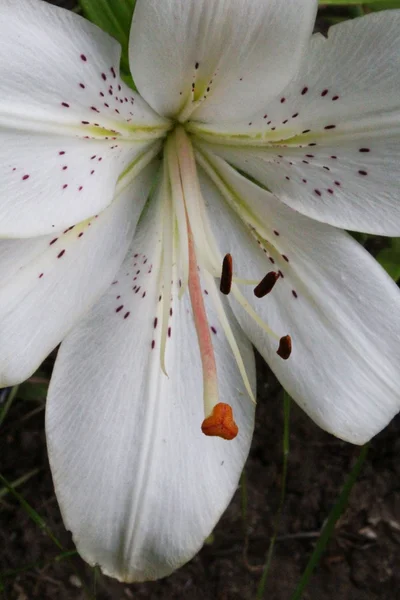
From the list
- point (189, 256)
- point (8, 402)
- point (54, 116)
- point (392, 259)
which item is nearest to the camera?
point (54, 116)

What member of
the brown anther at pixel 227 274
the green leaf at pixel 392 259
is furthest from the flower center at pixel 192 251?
the green leaf at pixel 392 259

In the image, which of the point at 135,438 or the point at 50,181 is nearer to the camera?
the point at 50,181

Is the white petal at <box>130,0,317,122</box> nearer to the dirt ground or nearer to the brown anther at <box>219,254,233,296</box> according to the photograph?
the brown anther at <box>219,254,233,296</box>

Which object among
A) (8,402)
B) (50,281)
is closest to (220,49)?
(50,281)

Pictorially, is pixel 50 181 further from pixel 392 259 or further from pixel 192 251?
pixel 392 259

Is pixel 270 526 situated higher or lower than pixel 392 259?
lower

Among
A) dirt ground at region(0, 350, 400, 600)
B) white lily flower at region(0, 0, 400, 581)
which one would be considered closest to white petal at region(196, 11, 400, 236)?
white lily flower at region(0, 0, 400, 581)
